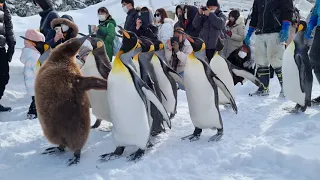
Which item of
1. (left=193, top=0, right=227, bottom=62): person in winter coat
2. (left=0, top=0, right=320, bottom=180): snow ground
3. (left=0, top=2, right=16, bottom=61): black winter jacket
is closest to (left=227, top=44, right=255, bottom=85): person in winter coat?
(left=193, top=0, right=227, bottom=62): person in winter coat

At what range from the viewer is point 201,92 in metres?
3.41

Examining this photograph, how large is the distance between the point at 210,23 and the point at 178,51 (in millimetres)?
580

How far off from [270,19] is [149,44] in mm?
2167

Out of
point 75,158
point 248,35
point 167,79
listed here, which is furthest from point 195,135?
point 248,35

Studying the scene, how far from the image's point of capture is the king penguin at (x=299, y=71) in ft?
13.7

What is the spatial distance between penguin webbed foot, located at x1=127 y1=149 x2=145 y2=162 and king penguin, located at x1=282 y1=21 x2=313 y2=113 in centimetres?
207

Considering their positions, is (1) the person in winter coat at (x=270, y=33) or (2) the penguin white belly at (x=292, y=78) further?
(1) the person in winter coat at (x=270, y=33)

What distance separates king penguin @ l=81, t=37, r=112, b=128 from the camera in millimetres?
3494

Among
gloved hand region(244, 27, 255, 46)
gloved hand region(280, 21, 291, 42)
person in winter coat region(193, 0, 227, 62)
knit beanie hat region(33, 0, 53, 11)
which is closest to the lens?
gloved hand region(280, 21, 291, 42)

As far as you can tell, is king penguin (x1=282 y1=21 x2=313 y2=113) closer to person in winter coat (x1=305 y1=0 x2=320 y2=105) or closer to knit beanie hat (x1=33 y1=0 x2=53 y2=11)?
person in winter coat (x1=305 y1=0 x2=320 y2=105)

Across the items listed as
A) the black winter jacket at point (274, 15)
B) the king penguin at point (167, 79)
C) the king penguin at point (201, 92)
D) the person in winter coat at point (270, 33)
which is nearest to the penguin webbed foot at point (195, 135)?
the king penguin at point (201, 92)

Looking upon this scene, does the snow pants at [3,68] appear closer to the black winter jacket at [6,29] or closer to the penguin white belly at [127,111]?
the black winter jacket at [6,29]

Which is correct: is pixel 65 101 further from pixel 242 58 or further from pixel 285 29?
pixel 242 58

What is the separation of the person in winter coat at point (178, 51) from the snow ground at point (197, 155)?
1435 mm
